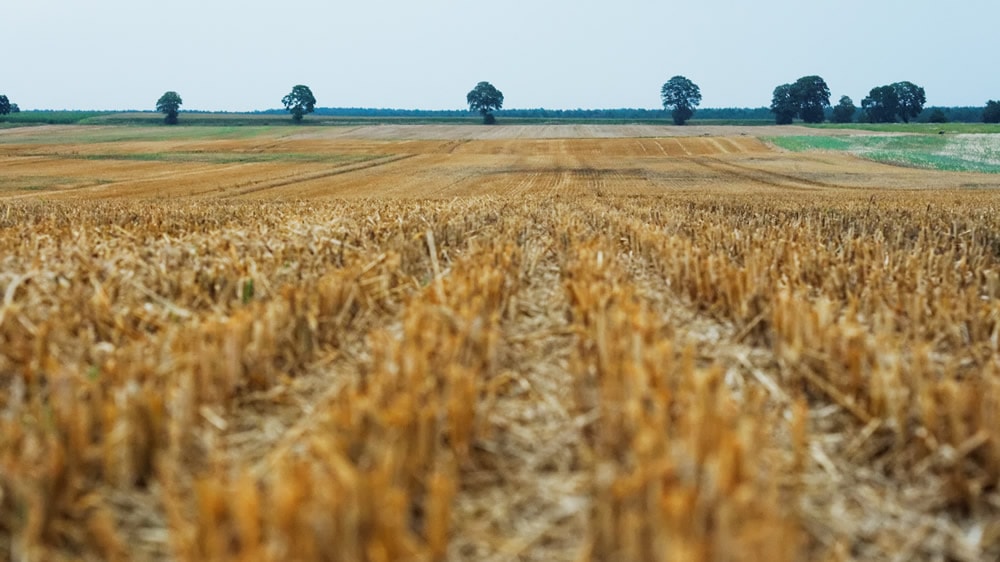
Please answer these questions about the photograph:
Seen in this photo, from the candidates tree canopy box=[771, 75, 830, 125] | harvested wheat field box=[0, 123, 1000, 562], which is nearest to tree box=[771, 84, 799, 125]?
tree canopy box=[771, 75, 830, 125]

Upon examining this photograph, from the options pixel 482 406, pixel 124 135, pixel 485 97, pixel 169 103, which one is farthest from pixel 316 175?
pixel 485 97

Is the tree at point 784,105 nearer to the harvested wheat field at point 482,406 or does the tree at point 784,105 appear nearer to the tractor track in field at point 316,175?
the tractor track in field at point 316,175

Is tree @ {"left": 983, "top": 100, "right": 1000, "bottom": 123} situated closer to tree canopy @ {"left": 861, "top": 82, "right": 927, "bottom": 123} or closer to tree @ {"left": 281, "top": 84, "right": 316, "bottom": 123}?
tree canopy @ {"left": 861, "top": 82, "right": 927, "bottom": 123}

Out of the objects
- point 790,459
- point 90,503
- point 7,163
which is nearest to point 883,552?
point 790,459

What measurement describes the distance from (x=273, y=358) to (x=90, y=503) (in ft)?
5.08

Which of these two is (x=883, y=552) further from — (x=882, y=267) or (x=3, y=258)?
(x=3, y=258)

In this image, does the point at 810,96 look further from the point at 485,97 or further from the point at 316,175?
the point at 316,175

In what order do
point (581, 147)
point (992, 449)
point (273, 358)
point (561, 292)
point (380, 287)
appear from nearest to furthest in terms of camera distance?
point (992, 449) → point (273, 358) → point (380, 287) → point (561, 292) → point (581, 147)

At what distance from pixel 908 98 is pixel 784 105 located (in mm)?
26326

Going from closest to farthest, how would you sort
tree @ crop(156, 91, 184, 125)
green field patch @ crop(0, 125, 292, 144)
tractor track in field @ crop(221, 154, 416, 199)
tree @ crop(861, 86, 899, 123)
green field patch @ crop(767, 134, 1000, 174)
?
tractor track in field @ crop(221, 154, 416, 199) → green field patch @ crop(767, 134, 1000, 174) → green field patch @ crop(0, 125, 292, 144) → tree @ crop(156, 91, 184, 125) → tree @ crop(861, 86, 899, 123)

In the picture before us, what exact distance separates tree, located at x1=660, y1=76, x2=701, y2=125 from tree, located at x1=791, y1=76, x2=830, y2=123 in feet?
61.3

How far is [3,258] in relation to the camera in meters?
5.98

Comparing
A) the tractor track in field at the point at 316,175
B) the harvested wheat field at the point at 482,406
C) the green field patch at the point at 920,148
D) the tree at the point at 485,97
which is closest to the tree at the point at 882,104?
the tree at the point at 485,97

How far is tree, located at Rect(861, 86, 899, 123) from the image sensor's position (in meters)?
152
